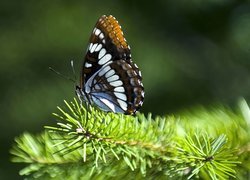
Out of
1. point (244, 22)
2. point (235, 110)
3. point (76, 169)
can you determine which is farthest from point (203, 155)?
point (244, 22)

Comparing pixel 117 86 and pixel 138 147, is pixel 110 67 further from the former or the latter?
pixel 138 147

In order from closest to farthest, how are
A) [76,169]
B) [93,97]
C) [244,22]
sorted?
[76,169]
[93,97]
[244,22]

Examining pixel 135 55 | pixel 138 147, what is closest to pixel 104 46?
pixel 138 147

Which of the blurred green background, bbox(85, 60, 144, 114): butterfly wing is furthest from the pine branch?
the blurred green background

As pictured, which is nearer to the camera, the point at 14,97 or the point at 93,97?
the point at 93,97

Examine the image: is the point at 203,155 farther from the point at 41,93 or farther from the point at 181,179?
the point at 41,93

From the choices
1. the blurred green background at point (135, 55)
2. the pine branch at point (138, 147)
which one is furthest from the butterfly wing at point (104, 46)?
the blurred green background at point (135, 55)

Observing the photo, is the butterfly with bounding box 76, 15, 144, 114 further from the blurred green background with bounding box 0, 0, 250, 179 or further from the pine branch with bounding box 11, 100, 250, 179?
the blurred green background with bounding box 0, 0, 250, 179
